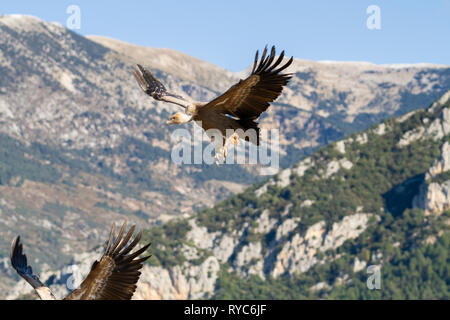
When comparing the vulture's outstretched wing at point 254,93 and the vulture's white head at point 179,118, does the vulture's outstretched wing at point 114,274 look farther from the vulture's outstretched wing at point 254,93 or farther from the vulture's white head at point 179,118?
the vulture's outstretched wing at point 254,93

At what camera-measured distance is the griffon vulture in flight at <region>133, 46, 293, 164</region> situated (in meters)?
20.1

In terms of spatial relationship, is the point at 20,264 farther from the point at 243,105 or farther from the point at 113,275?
the point at 243,105

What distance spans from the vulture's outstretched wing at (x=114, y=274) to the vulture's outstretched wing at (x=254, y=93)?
20.0 feet

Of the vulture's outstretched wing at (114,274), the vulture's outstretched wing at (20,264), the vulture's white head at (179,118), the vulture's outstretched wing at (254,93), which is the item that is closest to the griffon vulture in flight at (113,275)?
the vulture's outstretched wing at (114,274)

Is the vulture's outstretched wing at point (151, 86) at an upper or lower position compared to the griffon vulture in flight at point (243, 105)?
upper

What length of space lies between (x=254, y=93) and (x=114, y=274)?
742cm

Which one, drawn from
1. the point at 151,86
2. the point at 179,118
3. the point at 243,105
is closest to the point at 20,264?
the point at 179,118

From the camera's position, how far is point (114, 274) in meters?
15.0

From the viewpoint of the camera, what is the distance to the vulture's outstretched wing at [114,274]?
580 inches
